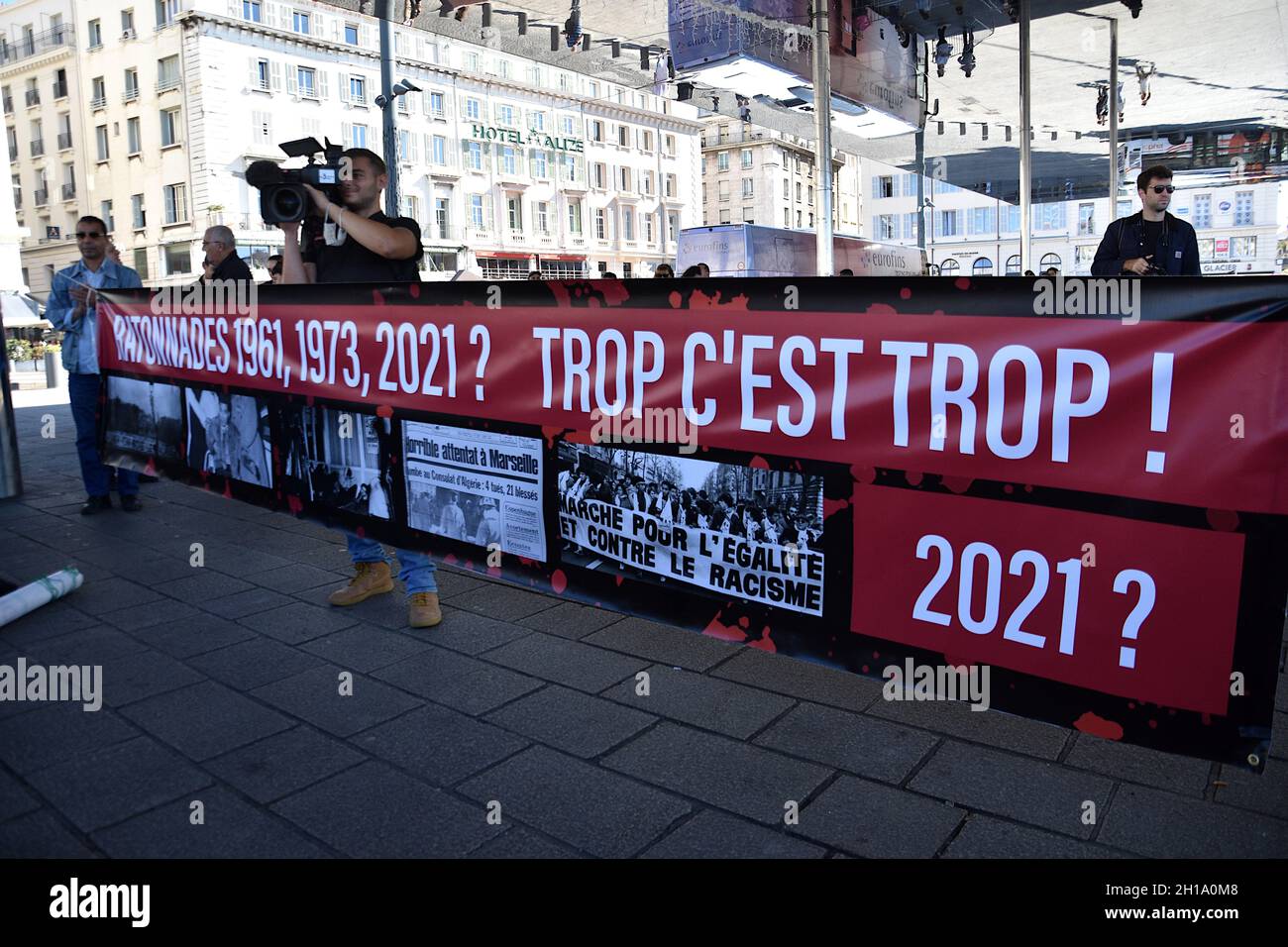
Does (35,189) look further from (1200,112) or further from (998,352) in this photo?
(998,352)

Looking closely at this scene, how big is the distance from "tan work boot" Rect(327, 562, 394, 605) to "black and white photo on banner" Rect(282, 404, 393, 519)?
36cm

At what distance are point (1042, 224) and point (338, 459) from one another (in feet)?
222

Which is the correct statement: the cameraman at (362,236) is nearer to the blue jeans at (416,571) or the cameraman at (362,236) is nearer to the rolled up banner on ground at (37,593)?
the blue jeans at (416,571)

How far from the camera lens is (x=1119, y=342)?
7.82 feet

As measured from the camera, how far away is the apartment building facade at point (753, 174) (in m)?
74.8

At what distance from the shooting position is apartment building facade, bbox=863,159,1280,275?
57.2m

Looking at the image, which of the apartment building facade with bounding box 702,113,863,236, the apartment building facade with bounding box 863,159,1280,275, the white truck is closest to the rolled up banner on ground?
the white truck

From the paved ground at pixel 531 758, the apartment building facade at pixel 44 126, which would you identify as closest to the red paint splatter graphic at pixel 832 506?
the paved ground at pixel 531 758

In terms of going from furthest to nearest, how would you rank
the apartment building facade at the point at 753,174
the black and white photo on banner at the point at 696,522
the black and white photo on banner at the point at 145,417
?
the apartment building facade at the point at 753,174, the black and white photo on banner at the point at 145,417, the black and white photo on banner at the point at 696,522

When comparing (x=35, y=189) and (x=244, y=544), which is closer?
(x=244, y=544)

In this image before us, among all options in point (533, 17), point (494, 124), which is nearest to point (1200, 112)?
point (533, 17)

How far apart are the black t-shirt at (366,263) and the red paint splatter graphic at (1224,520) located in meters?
3.44
